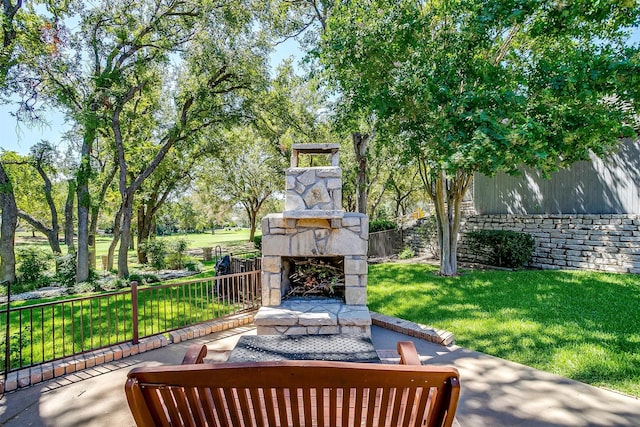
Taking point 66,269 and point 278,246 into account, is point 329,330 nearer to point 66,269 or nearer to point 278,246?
point 278,246

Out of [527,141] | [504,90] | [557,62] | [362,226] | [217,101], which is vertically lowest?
[362,226]

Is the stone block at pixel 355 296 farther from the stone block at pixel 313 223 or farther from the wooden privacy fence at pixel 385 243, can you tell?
the wooden privacy fence at pixel 385 243

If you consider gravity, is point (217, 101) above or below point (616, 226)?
above

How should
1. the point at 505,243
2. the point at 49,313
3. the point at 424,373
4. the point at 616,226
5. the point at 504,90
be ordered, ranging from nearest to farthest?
the point at 424,373 < the point at 504,90 < the point at 49,313 < the point at 616,226 < the point at 505,243

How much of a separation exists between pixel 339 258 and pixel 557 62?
4.78 metres

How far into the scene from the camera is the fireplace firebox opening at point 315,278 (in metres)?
4.71

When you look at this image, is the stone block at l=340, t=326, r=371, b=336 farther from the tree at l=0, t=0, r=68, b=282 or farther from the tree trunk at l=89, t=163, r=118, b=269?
the tree trunk at l=89, t=163, r=118, b=269

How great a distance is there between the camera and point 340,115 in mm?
8039

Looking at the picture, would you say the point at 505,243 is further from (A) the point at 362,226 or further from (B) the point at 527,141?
(A) the point at 362,226

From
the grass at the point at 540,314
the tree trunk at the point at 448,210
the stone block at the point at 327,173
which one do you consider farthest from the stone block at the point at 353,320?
the tree trunk at the point at 448,210

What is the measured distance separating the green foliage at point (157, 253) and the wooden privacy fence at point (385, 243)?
25.9 feet

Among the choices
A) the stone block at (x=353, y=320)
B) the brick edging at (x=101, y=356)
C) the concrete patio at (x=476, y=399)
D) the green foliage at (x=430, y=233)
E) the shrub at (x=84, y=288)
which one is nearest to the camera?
the concrete patio at (x=476, y=399)

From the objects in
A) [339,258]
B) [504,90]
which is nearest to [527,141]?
[504,90]

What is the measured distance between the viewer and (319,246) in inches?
168
